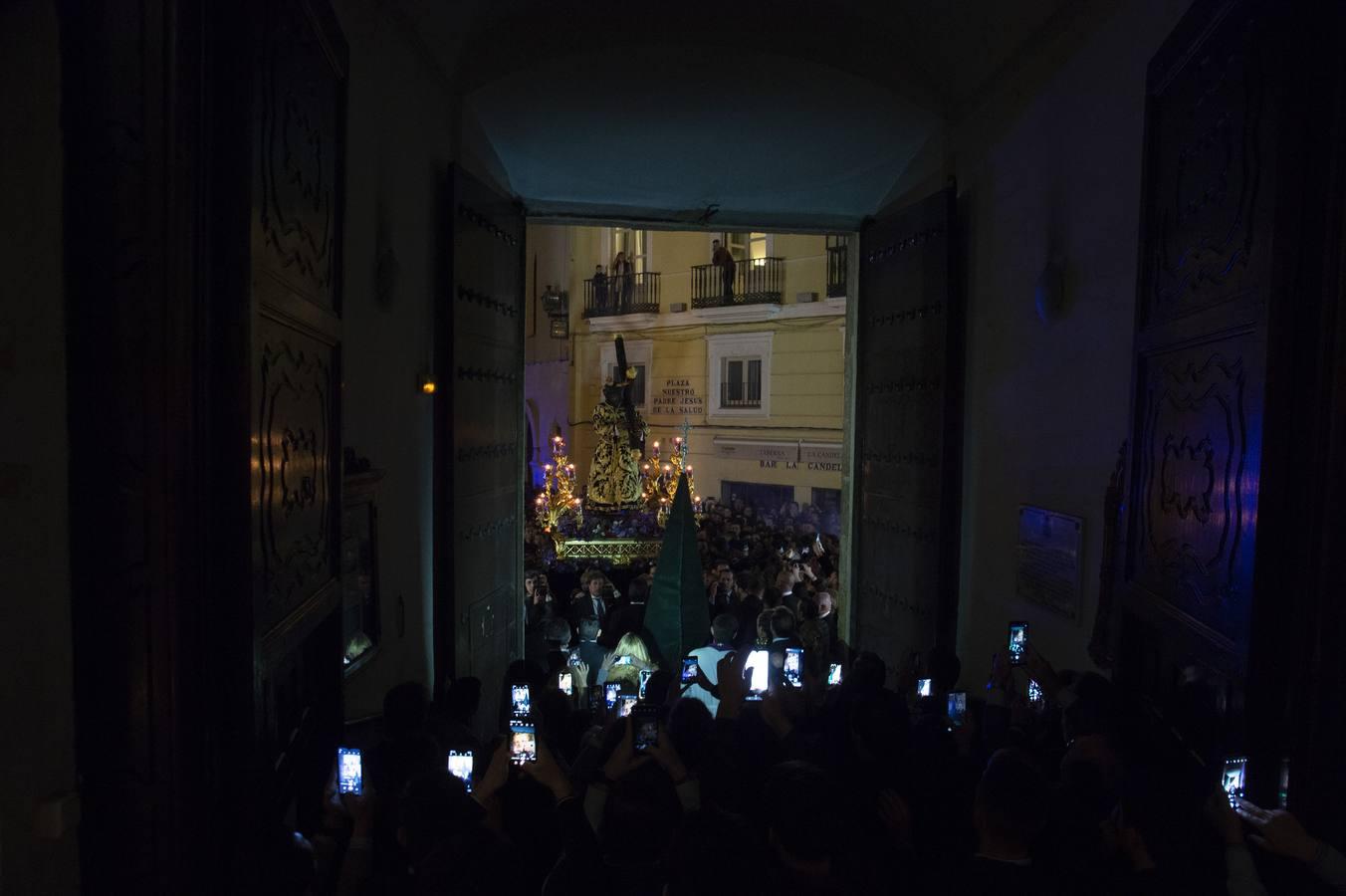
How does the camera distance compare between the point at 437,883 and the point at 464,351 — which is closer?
the point at 437,883

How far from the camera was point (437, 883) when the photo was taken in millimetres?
1900

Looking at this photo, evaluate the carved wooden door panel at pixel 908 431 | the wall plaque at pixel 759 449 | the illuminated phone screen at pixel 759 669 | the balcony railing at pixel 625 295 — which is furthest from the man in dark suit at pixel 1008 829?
the balcony railing at pixel 625 295

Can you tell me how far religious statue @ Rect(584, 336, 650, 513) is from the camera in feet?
41.6

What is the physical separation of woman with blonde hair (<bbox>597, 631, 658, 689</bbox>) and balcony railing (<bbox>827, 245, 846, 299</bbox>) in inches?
467

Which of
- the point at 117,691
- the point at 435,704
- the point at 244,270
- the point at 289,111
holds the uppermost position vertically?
the point at 289,111

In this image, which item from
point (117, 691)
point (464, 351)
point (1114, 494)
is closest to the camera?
point (117, 691)

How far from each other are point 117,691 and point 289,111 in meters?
1.73

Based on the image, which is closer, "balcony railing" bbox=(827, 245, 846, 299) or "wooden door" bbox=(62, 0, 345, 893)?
"wooden door" bbox=(62, 0, 345, 893)

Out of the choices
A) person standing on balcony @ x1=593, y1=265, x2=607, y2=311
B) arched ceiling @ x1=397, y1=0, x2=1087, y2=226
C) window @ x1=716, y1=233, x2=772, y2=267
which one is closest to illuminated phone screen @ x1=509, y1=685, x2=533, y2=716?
arched ceiling @ x1=397, y1=0, x2=1087, y2=226

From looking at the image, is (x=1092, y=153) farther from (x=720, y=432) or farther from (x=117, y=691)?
(x=720, y=432)

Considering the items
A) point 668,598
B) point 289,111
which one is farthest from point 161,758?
point 668,598

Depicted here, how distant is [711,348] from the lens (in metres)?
18.4

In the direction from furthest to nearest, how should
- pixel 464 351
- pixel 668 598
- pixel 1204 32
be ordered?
pixel 668 598
pixel 464 351
pixel 1204 32

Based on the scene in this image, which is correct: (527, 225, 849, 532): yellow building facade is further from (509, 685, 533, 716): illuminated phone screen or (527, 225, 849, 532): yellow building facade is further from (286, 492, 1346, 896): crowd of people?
(286, 492, 1346, 896): crowd of people
